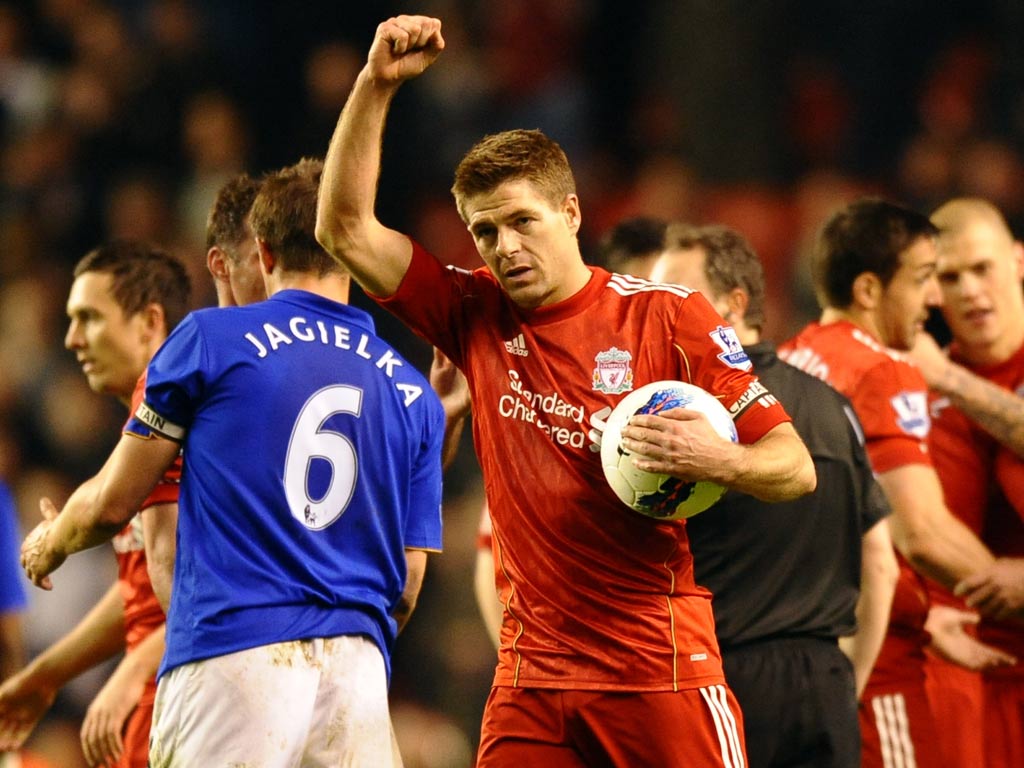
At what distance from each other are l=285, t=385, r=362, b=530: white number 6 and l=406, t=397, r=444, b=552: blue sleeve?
0.36 m

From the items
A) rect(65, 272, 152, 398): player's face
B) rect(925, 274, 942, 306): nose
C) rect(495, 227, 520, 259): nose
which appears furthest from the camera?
rect(925, 274, 942, 306): nose

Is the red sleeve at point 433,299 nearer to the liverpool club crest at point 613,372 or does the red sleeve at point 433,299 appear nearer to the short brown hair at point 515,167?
the short brown hair at point 515,167

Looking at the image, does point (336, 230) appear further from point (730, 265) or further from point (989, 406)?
point (989, 406)

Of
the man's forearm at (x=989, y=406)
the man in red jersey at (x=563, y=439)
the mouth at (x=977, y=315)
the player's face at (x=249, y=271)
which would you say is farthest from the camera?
the mouth at (x=977, y=315)

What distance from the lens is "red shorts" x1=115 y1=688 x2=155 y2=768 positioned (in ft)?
17.7

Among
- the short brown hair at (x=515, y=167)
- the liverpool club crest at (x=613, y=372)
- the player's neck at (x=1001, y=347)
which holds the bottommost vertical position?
the liverpool club crest at (x=613, y=372)

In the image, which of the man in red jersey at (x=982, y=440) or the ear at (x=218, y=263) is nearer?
the ear at (x=218, y=263)

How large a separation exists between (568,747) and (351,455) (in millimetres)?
1049

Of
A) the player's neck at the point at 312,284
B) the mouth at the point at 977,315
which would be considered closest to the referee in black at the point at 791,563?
the mouth at the point at 977,315

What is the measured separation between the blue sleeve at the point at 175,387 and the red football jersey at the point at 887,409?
2.75m

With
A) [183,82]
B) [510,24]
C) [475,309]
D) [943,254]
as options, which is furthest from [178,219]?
[475,309]

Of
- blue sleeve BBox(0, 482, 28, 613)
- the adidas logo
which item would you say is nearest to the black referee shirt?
the adidas logo

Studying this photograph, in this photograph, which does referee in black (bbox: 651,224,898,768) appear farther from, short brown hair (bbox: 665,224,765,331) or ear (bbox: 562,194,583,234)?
ear (bbox: 562,194,583,234)

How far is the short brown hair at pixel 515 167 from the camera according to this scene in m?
4.55
